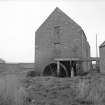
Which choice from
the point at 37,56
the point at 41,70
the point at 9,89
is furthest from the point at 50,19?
the point at 9,89

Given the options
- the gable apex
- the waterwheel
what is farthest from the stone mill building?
the waterwheel

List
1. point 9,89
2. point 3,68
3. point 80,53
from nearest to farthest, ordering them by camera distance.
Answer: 1. point 9,89
2. point 80,53
3. point 3,68

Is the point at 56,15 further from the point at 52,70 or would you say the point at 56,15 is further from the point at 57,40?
the point at 52,70

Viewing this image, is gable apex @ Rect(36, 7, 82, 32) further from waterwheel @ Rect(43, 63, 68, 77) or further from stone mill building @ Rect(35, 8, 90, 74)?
waterwheel @ Rect(43, 63, 68, 77)

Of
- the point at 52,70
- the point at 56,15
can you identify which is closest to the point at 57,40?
the point at 56,15

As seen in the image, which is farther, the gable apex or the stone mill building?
the gable apex

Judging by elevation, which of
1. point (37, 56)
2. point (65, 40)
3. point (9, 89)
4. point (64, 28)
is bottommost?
point (9, 89)

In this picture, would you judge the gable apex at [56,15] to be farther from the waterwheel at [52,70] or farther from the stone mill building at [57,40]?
the waterwheel at [52,70]

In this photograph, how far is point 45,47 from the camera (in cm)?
2619

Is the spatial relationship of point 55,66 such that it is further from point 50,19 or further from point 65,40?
point 50,19

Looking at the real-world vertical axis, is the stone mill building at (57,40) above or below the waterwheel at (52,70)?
above

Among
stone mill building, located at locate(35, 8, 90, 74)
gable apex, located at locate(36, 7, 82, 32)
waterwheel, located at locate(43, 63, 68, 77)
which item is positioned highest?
gable apex, located at locate(36, 7, 82, 32)

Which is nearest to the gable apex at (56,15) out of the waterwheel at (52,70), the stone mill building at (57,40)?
the stone mill building at (57,40)

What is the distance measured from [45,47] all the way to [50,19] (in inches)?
163
